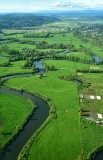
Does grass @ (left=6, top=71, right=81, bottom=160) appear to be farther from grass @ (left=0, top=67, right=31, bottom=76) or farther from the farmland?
grass @ (left=0, top=67, right=31, bottom=76)

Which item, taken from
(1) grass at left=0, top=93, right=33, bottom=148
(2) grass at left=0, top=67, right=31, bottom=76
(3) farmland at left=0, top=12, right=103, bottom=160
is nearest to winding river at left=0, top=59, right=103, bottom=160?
(1) grass at left=0, top=93, right=33, bottom=148

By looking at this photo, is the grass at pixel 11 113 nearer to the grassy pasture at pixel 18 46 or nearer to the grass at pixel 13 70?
the grass at pixel 13 70

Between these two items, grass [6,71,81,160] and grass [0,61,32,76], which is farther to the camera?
grass [0,61,32,76]

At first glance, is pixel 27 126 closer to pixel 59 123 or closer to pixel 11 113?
pixel 59 123

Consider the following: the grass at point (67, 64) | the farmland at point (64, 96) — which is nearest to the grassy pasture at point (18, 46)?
the farmland at point (64, 96)

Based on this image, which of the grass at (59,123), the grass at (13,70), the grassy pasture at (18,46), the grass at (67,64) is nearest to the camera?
the grass at (59,123)

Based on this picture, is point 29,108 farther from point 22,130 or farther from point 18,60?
point 18,60
